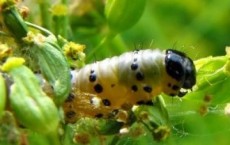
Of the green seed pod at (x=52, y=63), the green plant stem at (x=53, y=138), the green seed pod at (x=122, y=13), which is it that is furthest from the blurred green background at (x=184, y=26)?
the green plant stem at (x=53, y=138)

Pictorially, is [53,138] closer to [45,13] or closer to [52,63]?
[52,63]

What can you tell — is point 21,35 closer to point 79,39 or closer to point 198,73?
point 198,73

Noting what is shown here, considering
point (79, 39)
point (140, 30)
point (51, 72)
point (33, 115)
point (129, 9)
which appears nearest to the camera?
point (33, 115)

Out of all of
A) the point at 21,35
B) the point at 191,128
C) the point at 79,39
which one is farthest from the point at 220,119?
the point at 21,35

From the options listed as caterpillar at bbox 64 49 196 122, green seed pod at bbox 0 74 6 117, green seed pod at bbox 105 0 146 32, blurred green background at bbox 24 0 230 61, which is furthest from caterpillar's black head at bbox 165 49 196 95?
blurred green background at bbox 24 0 230 61

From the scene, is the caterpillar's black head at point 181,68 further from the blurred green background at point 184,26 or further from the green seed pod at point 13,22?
the blurred green background at point 184,26

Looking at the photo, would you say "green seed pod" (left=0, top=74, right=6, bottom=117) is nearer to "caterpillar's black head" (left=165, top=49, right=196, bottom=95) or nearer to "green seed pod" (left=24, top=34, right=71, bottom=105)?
"green seed pod" (left=24, top=34, right=71, bottom=105)
